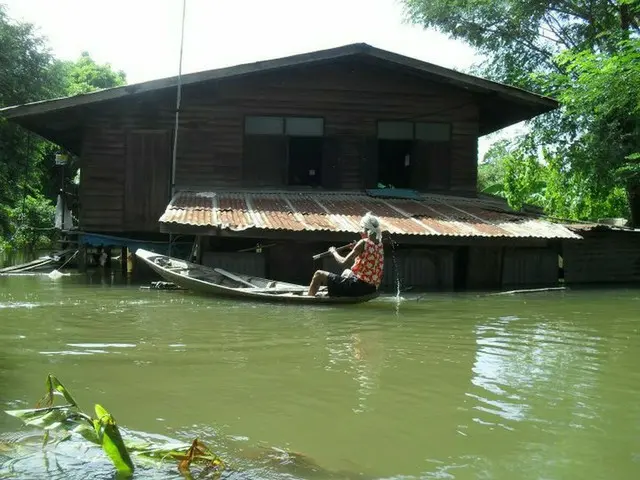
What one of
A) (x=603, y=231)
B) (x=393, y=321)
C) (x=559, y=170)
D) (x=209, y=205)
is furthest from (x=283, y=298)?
(x=559, y=170)

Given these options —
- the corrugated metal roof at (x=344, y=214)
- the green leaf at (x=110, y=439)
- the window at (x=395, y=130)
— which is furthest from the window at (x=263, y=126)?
the green leaf at (x=110, y=439)

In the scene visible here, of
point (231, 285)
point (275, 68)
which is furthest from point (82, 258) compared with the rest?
point (275, 68)

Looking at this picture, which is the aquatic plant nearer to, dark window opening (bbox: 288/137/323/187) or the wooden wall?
the wooden wall

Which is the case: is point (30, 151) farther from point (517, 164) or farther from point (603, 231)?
point (517, 164)

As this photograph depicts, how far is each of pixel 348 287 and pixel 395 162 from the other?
876 centimetres

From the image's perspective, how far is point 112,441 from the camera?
2.84m

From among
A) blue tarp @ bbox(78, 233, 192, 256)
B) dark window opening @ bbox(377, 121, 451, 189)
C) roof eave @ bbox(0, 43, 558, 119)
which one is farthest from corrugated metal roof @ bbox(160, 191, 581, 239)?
roof eave @ bbox(0, 43, 558, 119)

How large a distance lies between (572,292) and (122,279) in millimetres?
9375

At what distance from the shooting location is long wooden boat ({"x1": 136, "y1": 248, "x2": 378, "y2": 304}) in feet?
31.3

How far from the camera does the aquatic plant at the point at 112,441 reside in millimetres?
2852

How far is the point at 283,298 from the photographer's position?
376 inches

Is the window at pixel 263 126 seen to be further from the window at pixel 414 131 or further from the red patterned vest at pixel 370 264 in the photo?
the red patterned vest at pixel 370 264

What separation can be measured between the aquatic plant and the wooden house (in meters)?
8.72

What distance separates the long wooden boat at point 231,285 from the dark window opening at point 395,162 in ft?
19.8
